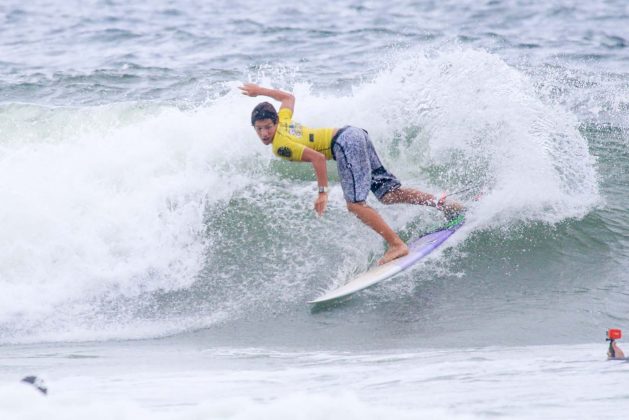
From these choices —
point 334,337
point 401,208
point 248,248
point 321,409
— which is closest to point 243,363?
point 334,337

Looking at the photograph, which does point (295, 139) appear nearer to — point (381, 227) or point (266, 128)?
point (266, 128)

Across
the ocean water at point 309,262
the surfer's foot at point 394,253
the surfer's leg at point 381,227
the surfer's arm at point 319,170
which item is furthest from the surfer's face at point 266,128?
the surfer's foot at point 394,253

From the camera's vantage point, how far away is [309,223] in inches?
323

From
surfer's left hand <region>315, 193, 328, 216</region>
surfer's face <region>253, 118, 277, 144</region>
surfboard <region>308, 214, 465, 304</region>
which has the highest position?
surfer's face <region>253, 118, 277, 144</region>

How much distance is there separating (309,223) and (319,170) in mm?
1457

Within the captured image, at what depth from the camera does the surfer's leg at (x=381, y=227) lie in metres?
7.21

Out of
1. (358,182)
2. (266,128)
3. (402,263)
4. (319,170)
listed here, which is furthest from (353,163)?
(402,263)

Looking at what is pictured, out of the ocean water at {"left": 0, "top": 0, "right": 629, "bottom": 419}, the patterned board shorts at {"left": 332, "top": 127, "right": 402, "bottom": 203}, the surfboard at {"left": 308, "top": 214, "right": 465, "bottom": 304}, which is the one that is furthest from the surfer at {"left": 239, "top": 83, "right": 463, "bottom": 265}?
the ocean water at {"left": 0, "top": 0, "right": 629, "bottom": 419}

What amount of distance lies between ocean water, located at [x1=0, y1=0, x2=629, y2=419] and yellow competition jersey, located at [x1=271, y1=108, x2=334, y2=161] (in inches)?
40.3

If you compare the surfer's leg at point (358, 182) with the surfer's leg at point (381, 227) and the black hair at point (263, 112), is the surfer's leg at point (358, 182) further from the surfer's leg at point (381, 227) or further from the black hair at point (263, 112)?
the black hair at point (263, 112)

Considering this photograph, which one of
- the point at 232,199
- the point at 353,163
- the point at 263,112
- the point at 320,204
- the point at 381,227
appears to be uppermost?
the point at 263,112

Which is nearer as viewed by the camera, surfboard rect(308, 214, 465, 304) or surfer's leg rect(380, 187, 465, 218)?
surfboard rect(308, 214, 465, 304)

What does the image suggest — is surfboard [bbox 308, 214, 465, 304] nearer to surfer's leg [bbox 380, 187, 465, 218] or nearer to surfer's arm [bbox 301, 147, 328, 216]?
surfer's leg [bbox 380, 187, 465, 218]

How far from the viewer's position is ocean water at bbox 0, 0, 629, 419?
4.63m
